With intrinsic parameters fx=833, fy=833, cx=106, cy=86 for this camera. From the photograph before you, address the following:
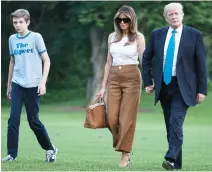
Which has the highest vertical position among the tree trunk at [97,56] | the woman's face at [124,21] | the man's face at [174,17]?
the man's face at [174,17]

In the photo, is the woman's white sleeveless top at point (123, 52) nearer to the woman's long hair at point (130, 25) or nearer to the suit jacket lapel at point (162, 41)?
the woman's long hair at point (130, 25)

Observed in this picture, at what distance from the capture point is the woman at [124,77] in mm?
10422

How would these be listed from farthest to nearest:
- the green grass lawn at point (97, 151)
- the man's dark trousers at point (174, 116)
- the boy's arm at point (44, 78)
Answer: the boy's arm at point (44, 78) → the green grass lawn at point (97, 151) → the man's dark trousers at point (174, 116)

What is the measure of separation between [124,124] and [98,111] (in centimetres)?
40

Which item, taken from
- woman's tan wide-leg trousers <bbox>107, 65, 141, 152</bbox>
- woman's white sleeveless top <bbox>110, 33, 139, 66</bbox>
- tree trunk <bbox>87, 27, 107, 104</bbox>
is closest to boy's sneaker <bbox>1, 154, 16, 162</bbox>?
woman's tan wide-leg trousers <bbox>107, 65, 141, 152</bbox>

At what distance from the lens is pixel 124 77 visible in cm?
1046

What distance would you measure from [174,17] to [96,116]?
1.70 metres

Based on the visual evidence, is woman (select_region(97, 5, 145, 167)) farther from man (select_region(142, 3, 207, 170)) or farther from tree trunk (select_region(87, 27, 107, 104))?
tree trunk (select_region(87, 27, 107, 104))

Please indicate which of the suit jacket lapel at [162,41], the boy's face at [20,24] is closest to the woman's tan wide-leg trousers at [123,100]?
the suit jacket lapel at [162,41]

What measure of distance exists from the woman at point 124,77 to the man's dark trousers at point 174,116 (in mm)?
588

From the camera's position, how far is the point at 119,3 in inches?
1419

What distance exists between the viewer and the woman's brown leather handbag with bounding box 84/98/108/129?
1058cm

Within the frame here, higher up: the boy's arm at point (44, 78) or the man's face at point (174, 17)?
the man's face at point (174, 17)

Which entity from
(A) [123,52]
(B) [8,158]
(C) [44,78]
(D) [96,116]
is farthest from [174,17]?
(B) [8,158]
